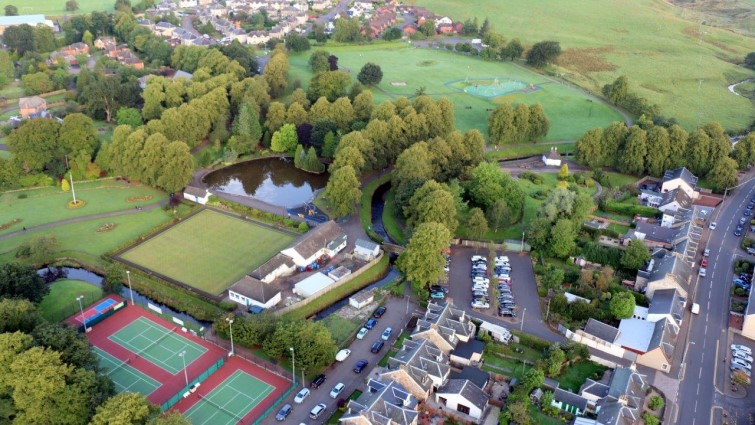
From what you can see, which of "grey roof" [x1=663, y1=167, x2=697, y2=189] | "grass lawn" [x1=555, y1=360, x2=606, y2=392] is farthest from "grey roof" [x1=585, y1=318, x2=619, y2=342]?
"grey roof" [x1=663, y1=167, x2=697, y2=189]

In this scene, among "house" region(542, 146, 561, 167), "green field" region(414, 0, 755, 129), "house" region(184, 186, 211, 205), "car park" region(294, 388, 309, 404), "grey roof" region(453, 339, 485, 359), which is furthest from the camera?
"green field" region(414, 0, 755, 129)

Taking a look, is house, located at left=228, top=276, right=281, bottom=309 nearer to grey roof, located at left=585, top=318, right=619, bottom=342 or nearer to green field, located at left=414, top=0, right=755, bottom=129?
grey roof, located at left=585, top=318, right=619, bottom=342

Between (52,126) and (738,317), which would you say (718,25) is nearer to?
(738,317)

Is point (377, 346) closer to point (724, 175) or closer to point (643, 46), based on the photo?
point (724, 175)

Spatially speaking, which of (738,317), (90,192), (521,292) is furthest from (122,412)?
(738,317)

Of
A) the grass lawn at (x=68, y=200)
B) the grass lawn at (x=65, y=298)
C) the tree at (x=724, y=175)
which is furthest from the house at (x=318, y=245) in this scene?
the tree at (x=724, y=175)
